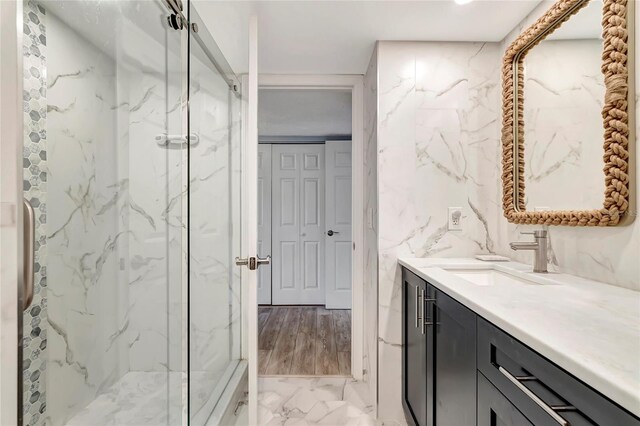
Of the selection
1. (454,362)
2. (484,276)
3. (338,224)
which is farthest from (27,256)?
(338,224)

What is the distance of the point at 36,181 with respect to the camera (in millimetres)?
730

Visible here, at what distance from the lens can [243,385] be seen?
81.0 inches

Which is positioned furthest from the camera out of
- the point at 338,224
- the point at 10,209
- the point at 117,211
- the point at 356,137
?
the point at 338,224

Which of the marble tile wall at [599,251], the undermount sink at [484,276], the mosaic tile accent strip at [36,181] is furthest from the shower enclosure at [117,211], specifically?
the marble tile wall at [599,251]

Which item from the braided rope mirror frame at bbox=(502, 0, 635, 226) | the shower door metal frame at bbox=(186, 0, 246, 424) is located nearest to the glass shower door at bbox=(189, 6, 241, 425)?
the shower door metal frame at bbox=(186, 0, 246, 424)

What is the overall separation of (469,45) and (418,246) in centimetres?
117

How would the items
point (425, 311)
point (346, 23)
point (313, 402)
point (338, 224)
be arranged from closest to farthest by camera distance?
1. point (425, 311)
2. point (346, 23)
3. point (313, 402)
4. point (338, 224)

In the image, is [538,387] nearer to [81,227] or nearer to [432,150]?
[81,227]

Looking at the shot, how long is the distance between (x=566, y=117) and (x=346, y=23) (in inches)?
43.6

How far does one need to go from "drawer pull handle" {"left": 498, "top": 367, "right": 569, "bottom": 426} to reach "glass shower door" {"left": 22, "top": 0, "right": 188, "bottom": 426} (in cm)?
102

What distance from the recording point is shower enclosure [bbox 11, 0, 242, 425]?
76 cm

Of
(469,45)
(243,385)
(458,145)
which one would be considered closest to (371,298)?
(243,385)

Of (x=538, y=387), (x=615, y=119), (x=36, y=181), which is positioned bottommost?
(x=538, y=387)

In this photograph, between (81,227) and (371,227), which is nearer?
(81,227)
